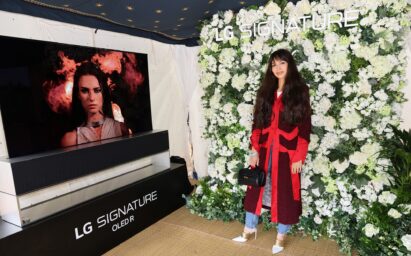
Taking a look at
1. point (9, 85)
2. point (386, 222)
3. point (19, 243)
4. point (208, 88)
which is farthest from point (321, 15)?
point (19, 243)

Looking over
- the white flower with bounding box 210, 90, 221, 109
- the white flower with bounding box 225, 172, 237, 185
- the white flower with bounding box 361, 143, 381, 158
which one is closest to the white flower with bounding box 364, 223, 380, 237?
the white flower with bounding box 361, 143, 381, 158

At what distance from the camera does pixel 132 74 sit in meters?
3.48

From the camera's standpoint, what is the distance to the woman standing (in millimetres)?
2369

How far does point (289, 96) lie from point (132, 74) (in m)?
1.99

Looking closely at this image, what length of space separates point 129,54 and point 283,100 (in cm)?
200

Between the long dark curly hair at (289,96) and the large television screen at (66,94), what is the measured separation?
172cm

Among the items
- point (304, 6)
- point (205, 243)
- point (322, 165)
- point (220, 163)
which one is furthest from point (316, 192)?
point (304, 6)

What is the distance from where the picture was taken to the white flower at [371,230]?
2.33 metres

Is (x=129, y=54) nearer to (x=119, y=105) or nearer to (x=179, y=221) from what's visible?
(x=119, y=105)

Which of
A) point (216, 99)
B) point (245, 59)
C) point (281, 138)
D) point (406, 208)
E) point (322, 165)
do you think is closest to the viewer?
point (406, 208)

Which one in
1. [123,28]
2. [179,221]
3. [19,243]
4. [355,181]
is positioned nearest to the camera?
[19,243]

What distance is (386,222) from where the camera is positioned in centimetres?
230

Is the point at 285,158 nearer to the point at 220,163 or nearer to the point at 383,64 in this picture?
the point at 220,163

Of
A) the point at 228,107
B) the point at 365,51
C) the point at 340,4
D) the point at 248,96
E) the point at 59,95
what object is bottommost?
the point at 228,107
